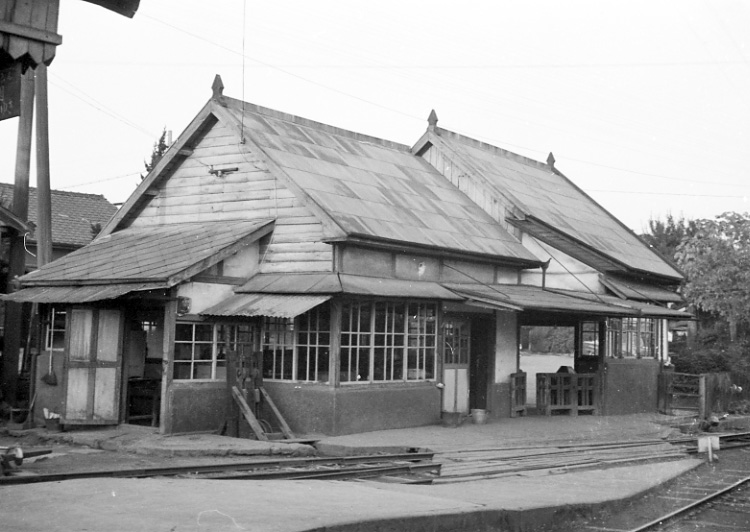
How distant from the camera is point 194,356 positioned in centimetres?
1716

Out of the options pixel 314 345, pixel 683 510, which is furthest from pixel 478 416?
pixel 683 510

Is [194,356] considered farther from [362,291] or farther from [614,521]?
[614,521]

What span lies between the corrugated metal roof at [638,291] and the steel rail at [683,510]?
933 cm

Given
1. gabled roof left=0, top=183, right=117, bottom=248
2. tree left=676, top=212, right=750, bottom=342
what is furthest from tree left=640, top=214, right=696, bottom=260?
gabled roof left=0, top=183, right=117, bottom=248

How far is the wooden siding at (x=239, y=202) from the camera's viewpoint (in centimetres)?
1806

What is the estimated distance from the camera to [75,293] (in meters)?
17.2

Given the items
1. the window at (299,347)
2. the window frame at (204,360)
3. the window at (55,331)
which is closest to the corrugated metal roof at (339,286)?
the window at (299,347)

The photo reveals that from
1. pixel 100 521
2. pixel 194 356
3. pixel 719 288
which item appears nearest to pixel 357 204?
pixel 194 356

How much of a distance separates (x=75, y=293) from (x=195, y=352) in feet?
7.83

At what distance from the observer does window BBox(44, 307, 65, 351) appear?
61.6 feet

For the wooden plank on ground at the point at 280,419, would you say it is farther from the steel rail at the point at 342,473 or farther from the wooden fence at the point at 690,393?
the wooden fence at the point at 690,393

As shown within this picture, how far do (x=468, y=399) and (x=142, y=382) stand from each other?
722 centimetres

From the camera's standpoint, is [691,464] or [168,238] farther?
[168,238]

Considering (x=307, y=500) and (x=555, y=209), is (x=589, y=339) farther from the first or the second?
(x=307, y=500)
